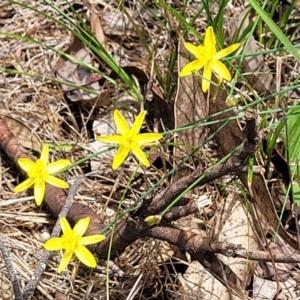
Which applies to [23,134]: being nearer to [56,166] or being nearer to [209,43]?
[56,166]

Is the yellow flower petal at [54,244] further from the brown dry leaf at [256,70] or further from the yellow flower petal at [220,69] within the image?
the brown dry leaf at [256,70]

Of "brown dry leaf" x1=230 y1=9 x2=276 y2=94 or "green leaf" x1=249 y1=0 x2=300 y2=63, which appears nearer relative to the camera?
"green leaf" x1=249 y1=0 x2=300 y2=63

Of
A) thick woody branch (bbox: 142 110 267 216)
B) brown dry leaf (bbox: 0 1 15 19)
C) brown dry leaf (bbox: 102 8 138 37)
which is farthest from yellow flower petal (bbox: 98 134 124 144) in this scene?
brown dry leaf (bbox: 0 1 15 19)

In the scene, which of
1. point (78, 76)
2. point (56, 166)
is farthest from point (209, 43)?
point (78, 76)

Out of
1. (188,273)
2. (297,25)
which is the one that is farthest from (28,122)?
(297,25)

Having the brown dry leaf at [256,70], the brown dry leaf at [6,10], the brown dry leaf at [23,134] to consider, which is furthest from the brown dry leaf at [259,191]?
the brown dry leaf at [6,10]

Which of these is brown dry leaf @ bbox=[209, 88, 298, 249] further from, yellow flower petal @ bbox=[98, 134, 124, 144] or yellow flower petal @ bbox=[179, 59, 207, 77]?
yellow flower petal @ bbox=[98, 134, 124, 144]

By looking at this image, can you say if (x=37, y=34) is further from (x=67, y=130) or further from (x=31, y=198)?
(x=31, y=198)
